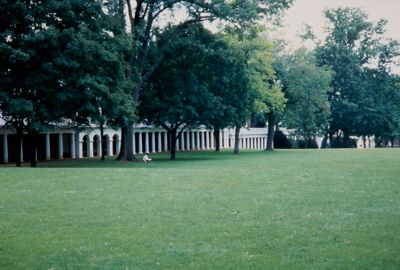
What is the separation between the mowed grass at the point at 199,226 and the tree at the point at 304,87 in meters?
51.3

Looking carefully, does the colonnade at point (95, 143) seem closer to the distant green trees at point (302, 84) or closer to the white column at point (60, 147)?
the white column at point (60, 147)

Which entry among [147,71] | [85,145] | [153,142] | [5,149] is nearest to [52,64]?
[147,71]

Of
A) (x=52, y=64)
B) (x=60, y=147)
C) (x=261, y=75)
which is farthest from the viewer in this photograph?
(x=261, y=75)

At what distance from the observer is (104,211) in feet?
45.6

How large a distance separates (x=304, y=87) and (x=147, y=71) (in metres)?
31.4

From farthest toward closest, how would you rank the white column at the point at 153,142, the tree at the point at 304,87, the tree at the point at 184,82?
1. the white column at the point at 153,142
2. the tree at the point at 304,87
3. the tree at the point at 184,82

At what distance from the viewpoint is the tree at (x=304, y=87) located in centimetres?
7056

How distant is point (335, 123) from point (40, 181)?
2905 inches

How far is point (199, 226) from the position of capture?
38.3ft

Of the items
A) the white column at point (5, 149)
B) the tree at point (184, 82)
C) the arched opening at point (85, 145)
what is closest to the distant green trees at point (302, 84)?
the tree at point (184, 82)

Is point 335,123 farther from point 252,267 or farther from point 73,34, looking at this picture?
point 252,267

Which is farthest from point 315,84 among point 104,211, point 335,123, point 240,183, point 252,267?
point 252,267

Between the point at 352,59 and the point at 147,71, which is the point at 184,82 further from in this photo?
the point at 352,59

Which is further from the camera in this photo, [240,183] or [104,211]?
[240,183]
